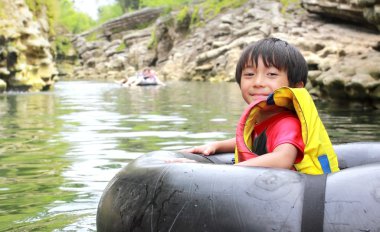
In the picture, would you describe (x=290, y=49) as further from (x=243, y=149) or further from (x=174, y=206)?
(x=174, y=206)

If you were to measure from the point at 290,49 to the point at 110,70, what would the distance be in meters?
46.7

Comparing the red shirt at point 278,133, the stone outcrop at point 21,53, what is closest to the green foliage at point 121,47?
the stone outcrop at point 21,53

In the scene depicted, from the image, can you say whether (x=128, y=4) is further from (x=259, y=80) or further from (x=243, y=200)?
(x=243, y=200)

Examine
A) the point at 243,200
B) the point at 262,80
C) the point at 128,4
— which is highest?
the point at 128,4

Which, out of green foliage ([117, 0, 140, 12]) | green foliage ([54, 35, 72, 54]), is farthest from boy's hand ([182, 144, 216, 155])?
green foliage ([117, 0, 140, 12])

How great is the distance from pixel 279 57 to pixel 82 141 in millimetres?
4805

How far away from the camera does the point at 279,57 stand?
3443mm

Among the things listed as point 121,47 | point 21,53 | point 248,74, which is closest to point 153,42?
point 121,47

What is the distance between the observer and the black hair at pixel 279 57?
136 inches

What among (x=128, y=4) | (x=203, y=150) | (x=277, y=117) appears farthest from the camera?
(x=128, y=4)

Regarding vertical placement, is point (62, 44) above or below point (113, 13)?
below

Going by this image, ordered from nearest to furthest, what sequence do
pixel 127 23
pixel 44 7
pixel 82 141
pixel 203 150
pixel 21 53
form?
1. pixel 203 150
2. pixel 82 141
3. pixel 21 53
4. pixel 44 7
5. pixel 127 23

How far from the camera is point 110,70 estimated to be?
49531 millimetres

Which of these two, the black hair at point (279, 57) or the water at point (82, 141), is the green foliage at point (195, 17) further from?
the black hair at point (279, 57)
